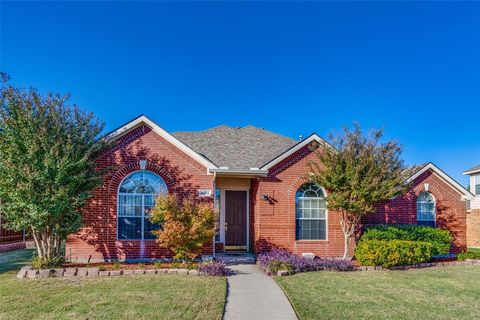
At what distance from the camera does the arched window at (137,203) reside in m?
12.6

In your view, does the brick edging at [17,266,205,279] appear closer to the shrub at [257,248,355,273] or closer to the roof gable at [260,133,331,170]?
the shrub at [257,248,355,273]

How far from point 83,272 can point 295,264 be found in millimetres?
6186

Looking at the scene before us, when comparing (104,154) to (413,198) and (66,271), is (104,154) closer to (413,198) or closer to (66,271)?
(66,271)

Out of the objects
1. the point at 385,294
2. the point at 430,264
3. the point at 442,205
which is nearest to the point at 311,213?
the point at 430,264

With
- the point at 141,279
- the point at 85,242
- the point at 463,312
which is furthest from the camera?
the point at 85,242

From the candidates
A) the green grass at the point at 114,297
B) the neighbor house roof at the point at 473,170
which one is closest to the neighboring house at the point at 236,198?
the green grass at the point at 114,297

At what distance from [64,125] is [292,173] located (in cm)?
809

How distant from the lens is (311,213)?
14055 millimetres

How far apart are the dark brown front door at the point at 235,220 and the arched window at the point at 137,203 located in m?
3.18

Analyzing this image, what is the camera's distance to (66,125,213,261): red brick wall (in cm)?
1232

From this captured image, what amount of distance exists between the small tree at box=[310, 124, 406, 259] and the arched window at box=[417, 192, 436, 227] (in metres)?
3.13

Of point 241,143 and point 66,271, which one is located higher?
point 241,143

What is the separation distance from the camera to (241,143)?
17609 mm

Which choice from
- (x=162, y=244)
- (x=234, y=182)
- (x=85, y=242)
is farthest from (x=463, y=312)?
(x=85, y=242)
